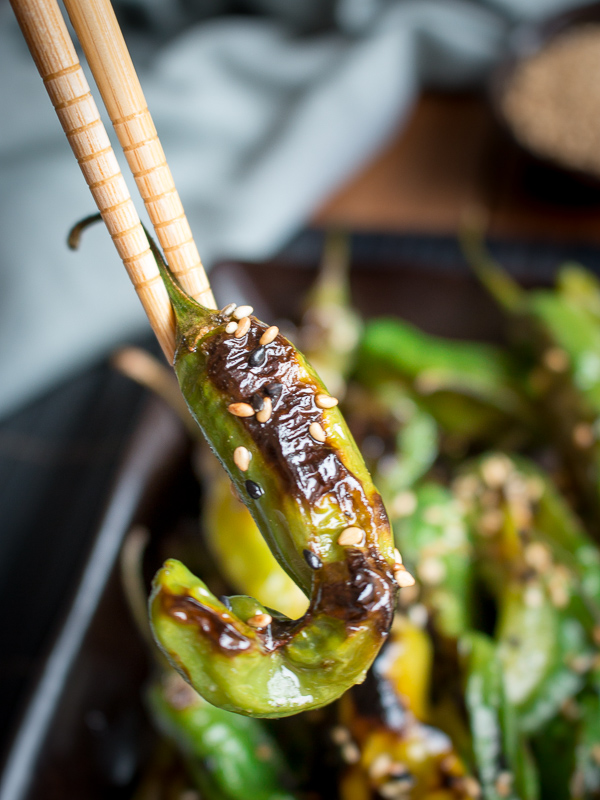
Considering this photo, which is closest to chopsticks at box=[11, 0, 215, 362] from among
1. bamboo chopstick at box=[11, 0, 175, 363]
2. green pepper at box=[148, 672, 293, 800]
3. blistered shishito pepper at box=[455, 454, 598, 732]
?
bamboo chopstick at box=[11, 0, 175, 363]

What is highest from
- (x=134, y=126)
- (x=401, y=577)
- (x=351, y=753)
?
(x=134, y=126)

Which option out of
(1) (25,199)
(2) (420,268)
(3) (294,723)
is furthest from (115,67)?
(1) (25,199)

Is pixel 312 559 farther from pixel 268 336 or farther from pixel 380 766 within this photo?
pixel 380 766

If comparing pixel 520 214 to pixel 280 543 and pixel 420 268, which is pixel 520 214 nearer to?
pixel 420 268

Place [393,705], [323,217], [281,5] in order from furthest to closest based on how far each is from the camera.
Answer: [281,5], [323,217], [393,705]

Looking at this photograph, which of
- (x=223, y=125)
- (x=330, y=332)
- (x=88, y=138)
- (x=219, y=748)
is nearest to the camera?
(x=88, y=138)

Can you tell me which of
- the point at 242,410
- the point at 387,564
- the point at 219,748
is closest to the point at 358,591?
the point at 387,564

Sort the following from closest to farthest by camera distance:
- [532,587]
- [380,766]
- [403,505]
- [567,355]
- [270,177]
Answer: [380,766] → [532,587] → [403,505] → [567,355] → [270,177]
